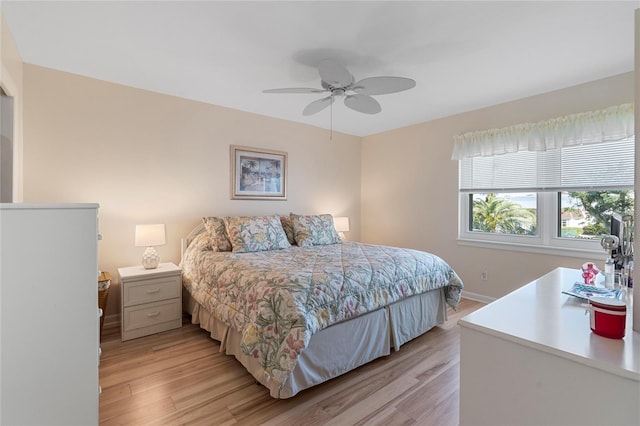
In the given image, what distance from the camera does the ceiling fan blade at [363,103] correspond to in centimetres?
253

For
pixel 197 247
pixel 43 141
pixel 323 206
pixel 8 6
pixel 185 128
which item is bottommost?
pixel 197 247

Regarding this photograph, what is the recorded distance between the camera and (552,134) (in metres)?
3.05

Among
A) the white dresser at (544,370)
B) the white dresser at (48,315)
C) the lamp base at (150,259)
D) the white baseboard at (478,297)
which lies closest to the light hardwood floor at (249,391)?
the white dresser at (48,315)

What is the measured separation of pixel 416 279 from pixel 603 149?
7.47 feet

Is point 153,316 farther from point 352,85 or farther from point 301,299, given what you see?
point 352,85

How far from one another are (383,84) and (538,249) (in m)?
2.54

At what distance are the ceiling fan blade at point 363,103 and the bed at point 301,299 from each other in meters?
1.37

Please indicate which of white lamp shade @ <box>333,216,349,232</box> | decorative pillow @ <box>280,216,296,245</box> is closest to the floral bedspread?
decorative pillow @ <box>280,216,296,245</box>

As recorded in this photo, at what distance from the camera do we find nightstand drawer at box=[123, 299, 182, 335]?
A: 2611 mm

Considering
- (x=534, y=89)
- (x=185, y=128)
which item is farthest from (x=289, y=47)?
(x=534, y=89)

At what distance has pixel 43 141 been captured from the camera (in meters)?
2.58

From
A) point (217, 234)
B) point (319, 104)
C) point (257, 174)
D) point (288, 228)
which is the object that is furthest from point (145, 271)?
point (319, 104)

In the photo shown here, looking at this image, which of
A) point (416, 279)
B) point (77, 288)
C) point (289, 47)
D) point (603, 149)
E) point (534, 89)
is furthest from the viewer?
point (534, 89)

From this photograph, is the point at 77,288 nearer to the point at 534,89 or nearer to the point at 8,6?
the point at 8,6
